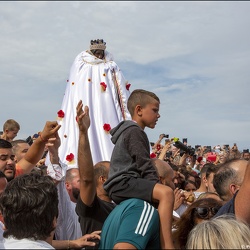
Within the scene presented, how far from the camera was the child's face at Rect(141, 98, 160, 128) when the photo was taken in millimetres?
3357

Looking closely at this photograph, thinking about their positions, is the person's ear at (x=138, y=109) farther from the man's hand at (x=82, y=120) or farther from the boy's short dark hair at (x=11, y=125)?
the boy's short dark hair at (x=11, y=125)

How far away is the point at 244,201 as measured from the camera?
2334 mm

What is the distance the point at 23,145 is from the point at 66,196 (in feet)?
7.43

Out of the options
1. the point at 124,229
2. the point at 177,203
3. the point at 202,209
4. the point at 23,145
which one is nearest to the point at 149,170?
the point at 202,209

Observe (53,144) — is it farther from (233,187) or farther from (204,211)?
(233,187)

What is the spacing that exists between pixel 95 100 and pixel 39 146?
231 inches

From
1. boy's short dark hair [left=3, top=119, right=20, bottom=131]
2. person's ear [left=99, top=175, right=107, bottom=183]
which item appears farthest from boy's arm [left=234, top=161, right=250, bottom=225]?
boy's short dark hair [left=3, top=119, right=20, bottom=131]

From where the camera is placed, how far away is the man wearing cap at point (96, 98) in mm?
8969

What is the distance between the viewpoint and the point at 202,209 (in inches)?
104

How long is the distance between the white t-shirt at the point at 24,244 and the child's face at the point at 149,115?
1.50m

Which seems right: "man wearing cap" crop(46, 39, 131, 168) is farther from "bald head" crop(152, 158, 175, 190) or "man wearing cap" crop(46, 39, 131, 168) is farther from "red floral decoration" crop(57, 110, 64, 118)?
"bald head" crop(152, 158, 175, 190)

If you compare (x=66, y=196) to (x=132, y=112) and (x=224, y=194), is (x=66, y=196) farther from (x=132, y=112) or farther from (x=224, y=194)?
(x=224, y=194)

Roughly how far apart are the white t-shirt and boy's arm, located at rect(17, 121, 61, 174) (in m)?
1.13

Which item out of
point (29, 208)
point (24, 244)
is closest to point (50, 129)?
point (29, 208)
